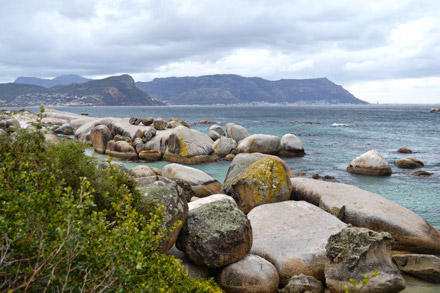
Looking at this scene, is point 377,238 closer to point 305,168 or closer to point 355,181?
point 355,181

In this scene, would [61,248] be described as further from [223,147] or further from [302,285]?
[223,147]

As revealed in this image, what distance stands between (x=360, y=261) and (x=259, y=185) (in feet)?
17.6

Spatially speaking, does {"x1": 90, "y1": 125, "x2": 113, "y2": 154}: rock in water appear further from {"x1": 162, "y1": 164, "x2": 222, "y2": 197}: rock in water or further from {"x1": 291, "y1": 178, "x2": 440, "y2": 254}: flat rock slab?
{"x1": 291, "y1": 178, "x2": 440, "y2": 254}: flat rock slab

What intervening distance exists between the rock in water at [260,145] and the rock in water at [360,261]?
2145cm

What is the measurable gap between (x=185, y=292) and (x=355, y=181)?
19.3 meters

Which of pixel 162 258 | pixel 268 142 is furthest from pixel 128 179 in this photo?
pixel 268 142

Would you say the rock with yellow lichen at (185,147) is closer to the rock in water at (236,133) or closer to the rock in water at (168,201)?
the rock in water at (236,133)

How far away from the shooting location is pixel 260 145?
103 ft

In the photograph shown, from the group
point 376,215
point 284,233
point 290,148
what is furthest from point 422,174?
point 284,233

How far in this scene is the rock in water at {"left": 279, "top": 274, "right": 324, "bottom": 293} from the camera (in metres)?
8.55

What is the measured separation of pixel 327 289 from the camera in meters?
9.14

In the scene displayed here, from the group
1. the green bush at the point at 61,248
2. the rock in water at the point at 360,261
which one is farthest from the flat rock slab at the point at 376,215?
the green bush at the point at 61,248

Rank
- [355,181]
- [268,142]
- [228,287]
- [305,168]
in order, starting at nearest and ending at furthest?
[228,287] → [355,181] → [305,168] → [268,142]

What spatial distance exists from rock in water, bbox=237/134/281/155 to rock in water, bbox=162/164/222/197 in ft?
44.7
